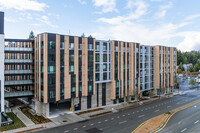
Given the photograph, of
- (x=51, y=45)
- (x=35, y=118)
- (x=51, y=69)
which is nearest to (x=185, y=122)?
(x=51, y=69)

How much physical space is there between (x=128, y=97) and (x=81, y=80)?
69.4 feet

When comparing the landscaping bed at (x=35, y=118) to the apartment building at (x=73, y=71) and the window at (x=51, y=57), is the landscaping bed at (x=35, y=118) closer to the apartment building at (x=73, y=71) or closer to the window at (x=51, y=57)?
the apartment building at (x=73, y=71)

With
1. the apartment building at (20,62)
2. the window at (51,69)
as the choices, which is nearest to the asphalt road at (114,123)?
the window at (51,69)

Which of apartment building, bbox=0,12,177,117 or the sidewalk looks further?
apartment building, bbox=0,12,177,117

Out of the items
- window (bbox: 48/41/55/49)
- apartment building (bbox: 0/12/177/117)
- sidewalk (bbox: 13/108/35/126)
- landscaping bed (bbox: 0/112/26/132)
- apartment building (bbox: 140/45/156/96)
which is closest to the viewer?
landscaping bed (bbox: 0/112/26/132)

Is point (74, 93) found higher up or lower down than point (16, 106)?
higher up

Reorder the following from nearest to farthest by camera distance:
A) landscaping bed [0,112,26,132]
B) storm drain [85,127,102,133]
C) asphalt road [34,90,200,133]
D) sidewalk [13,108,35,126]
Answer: storm drain [85,127,102,133] → asphalt road [34,90,200,133] → landscaping bed [0,112,26,132] → sidewalk [13,108,35,126]

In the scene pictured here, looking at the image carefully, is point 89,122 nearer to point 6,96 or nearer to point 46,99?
point 46,99

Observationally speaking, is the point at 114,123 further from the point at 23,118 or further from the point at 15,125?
the point at 23,118

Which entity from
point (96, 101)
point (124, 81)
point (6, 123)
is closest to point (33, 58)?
point (6, 123)

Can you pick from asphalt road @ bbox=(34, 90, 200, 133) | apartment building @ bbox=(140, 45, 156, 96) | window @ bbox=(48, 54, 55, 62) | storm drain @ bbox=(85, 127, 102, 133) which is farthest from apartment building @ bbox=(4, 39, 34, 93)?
apartment building @ bbox=(140, 45, 156, 96)

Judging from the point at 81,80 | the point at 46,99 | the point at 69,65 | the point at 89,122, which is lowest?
the point at 89,122

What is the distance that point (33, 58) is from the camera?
48.1 metres

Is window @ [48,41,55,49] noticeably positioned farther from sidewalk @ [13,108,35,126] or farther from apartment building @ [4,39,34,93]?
sidewalk @ [13,108,35,126]
